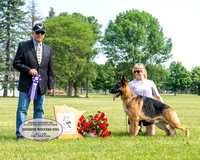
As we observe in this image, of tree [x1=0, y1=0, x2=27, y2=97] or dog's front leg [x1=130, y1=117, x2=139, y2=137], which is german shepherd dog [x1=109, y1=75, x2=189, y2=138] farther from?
tree [x1=0, y1=0, x2=27, y2=97]

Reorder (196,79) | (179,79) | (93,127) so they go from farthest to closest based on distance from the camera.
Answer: (196,79) < (179,79) < (93,127)

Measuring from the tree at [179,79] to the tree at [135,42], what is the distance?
39.1 metres

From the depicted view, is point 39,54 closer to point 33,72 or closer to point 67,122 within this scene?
point 33,72

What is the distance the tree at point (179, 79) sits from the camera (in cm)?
8081

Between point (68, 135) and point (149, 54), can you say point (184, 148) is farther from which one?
point (149, 54)

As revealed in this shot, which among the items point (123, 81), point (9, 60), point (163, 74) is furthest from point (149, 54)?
point (123, 81)

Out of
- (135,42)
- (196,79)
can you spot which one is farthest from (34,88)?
(196,79)

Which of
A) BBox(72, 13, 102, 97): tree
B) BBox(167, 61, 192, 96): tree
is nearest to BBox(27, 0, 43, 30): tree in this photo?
BBox(72, 13, 102, 97): tree

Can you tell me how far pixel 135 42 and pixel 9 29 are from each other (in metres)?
23.6

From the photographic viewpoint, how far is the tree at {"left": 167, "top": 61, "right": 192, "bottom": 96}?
80.8 metres

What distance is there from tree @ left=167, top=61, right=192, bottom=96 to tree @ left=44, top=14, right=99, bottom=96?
46.1m

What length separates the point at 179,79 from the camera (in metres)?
80.9

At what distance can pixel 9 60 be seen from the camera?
43469 millimetres

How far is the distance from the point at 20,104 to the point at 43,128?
30.3 inches
